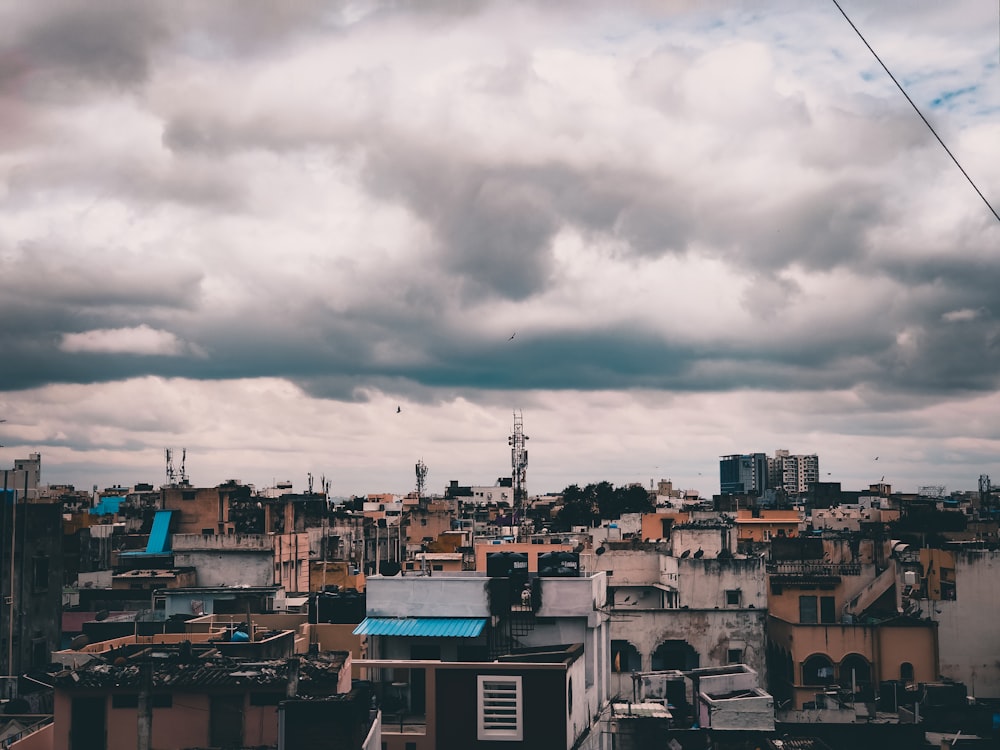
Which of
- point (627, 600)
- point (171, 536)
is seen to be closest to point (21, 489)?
point (171, 536)

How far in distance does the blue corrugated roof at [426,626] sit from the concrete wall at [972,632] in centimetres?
2971

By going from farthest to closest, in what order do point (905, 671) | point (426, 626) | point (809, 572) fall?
point (809, 572)
point (905, 671)
point (426, 626)

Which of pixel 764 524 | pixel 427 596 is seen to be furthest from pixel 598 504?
pixel 427 596

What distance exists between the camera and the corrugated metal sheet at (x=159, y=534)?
83.2 metres

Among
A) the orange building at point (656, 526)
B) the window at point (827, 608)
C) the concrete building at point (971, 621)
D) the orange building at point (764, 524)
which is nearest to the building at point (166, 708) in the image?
the window at point (827, 608)

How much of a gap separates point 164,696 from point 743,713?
25281 millimetres

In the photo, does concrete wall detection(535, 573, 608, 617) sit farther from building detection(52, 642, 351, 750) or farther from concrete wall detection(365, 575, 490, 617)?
building detection(52, 642, 351, 750)

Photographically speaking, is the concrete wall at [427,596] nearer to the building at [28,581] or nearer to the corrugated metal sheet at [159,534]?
the building at [28,581]

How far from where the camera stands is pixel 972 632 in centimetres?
5909

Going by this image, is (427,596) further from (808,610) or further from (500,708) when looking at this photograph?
(808,610)

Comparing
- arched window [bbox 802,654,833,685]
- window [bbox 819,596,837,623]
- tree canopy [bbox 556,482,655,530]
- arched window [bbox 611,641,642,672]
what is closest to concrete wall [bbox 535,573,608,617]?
arched window [bbox 611,641,642,672]

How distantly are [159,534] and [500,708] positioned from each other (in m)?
53.9

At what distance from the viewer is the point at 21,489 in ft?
198

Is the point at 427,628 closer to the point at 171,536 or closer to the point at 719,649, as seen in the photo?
the point at 719,649
